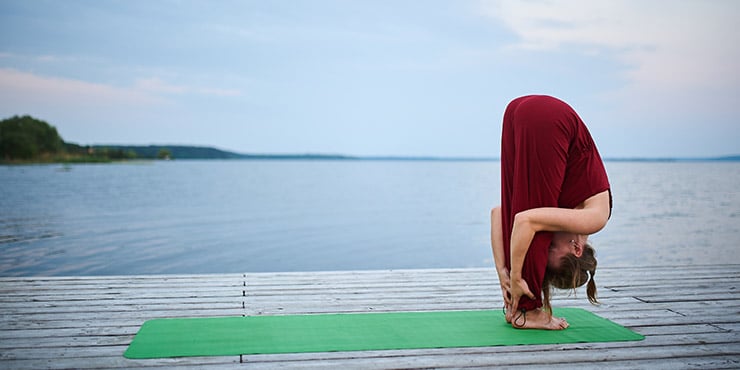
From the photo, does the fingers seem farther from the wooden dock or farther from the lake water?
the lake water

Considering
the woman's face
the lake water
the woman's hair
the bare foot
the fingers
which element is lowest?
the lake water

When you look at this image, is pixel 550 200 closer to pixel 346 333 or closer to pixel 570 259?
pixel 570 259

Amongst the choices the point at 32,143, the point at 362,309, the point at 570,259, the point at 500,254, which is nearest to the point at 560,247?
the point at 570,259

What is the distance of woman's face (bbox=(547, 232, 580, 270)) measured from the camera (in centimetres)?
283

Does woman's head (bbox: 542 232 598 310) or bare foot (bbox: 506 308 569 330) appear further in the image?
bare foot (bbox: 506 308 569 330)

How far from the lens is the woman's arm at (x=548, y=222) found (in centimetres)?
271

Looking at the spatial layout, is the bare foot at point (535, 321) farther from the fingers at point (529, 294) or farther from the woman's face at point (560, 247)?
the woman's face at point (560, 247)

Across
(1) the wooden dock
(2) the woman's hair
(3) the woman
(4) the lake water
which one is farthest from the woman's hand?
(4) the lake water

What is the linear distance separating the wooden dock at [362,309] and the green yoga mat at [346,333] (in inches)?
3.5

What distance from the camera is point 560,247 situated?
9.37 feet

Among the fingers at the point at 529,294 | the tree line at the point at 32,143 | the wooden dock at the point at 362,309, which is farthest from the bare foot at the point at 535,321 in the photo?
the tree line at the point at 32,143

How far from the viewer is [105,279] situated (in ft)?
14.0

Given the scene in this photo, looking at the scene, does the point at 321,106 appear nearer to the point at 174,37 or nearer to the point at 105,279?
the point at 174,37

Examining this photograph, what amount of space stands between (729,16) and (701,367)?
61.6 ft
